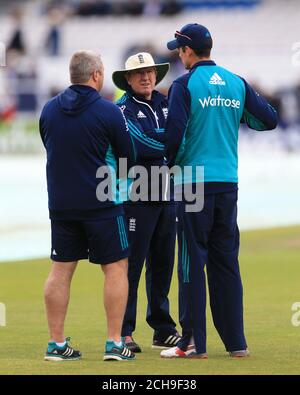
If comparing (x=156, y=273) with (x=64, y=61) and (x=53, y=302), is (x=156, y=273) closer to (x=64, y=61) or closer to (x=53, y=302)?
(x=53, y=302)

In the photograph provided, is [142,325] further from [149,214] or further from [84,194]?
[84,194]

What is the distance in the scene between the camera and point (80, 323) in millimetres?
10680

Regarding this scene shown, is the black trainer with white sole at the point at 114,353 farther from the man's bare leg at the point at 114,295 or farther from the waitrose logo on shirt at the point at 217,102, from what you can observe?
the waitrose logo on shirt at the point at 217,102

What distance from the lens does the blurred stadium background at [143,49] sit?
2678cm

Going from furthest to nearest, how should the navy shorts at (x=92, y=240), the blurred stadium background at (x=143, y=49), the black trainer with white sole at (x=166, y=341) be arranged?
1. the blurred stadium background at (x=143, y=49)
2. the black trainer with white sole at (x=166, y=341)
3. the navy shorts at (x=92, y=240)

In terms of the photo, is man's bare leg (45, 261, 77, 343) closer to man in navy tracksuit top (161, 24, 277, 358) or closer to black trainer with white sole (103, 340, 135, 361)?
black trainer with white sole (103, 340, 135, 361)

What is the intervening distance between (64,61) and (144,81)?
32.4 meters

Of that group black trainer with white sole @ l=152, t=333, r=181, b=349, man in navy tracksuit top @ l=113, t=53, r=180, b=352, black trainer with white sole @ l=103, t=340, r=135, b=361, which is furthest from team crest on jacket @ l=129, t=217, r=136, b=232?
black trainer with white sole @ l=103, t=340, r=135, b=361

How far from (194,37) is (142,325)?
10.4 ft

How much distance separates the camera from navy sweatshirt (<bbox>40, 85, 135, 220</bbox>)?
27.7 ft

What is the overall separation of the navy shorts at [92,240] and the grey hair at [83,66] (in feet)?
3.42

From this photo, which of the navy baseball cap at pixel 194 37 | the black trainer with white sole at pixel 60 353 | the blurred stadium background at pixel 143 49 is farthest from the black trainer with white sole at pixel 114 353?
the blurred stadium background at pixel 143 49

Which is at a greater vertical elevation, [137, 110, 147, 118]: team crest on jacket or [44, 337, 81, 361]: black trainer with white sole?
[137, 110, 147, 118]: team crest on jacket

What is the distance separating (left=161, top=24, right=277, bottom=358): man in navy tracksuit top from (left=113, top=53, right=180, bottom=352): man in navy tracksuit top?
614 millimetres
